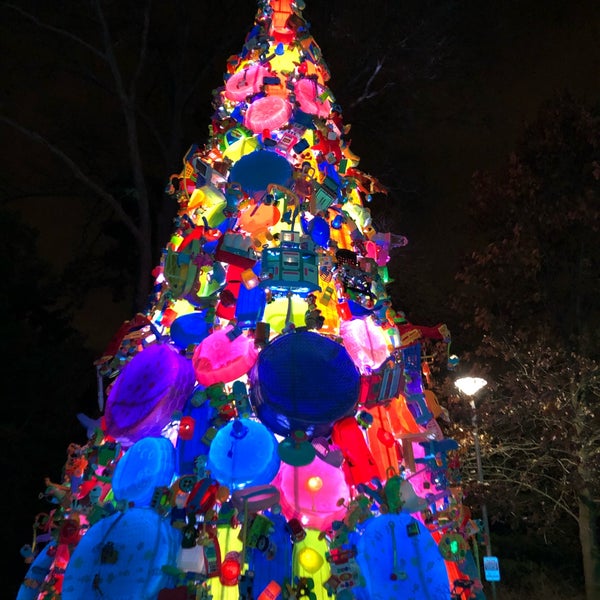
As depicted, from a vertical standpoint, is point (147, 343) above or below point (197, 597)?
above

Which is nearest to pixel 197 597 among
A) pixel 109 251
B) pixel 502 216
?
pixel 109 251

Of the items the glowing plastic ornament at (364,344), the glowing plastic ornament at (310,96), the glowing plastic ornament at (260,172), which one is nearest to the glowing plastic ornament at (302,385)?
the glowing plastic ornament at (364,344)

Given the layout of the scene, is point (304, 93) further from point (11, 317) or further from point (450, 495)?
point (11, 317)

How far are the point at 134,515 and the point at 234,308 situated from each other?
1360 mm

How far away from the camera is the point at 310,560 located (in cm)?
292

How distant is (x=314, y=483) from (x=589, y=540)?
335 inches

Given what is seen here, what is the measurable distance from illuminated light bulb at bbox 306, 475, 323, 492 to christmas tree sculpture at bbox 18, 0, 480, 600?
0.01 m

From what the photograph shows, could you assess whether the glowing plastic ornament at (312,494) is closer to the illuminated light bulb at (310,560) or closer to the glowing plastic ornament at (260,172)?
the illuminated light bulb at (310,560)

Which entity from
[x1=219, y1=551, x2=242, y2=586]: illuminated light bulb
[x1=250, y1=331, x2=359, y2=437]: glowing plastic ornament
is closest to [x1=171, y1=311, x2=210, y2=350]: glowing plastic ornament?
[x1=250, y1=331, x2=359, y2=437]: glowing plastic ornament

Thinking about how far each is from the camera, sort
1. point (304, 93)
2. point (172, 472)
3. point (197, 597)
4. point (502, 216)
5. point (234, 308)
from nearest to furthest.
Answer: point (197, 597) → point (172, 472) → point (234, 308) → point (304, 93) → point (502, 216)

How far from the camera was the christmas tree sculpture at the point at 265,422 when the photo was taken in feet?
9.36

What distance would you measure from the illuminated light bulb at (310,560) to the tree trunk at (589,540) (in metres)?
7.90

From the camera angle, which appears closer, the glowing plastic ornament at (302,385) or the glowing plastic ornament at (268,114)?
the glowing plastic ornament at (302,385)

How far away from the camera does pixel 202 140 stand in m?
9.66
